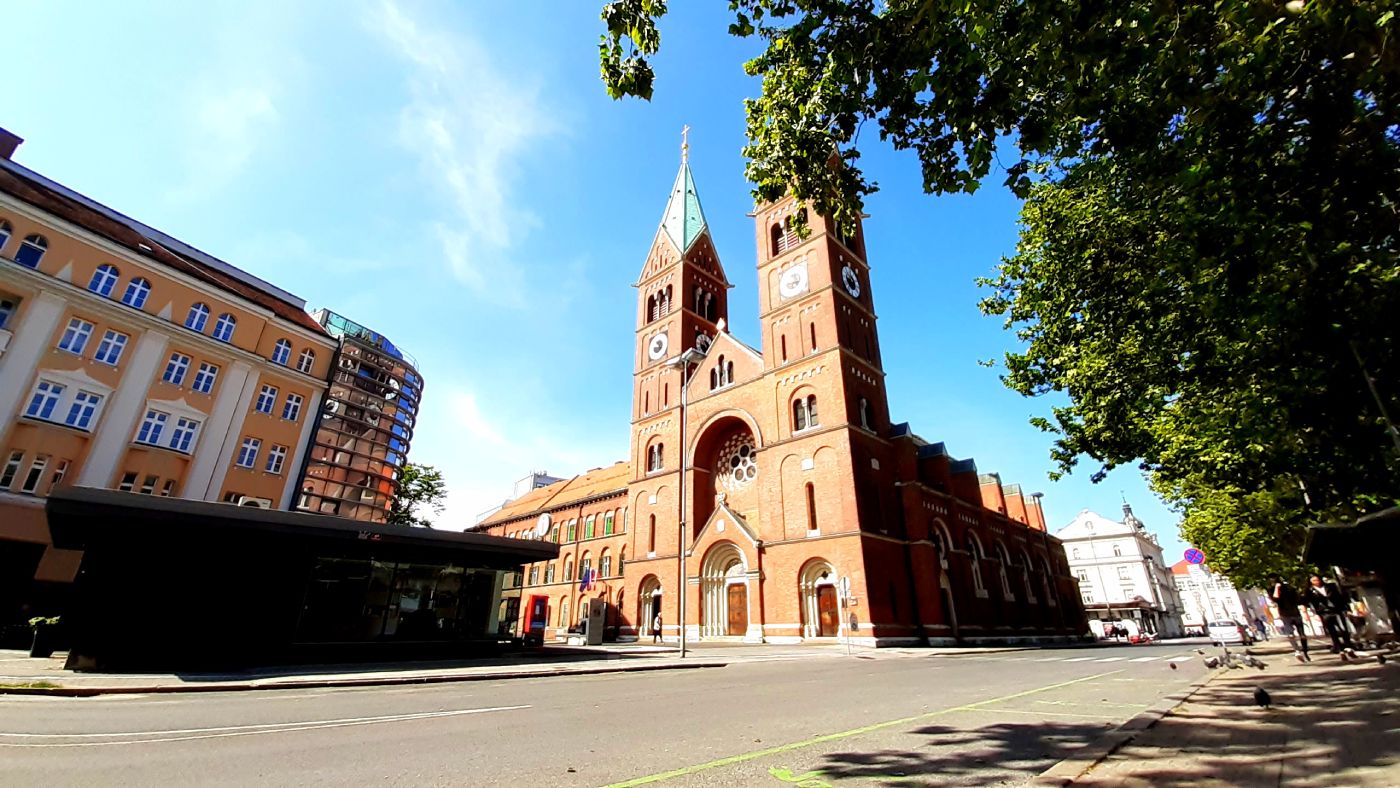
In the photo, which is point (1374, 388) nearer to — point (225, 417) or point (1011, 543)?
point (225, 417)

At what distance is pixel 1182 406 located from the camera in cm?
1347

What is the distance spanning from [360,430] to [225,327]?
36.2 m

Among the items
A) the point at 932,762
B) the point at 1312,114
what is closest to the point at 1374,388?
the point at 1312,114

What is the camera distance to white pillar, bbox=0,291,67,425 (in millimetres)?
19797

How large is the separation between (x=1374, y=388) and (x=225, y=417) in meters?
35.0

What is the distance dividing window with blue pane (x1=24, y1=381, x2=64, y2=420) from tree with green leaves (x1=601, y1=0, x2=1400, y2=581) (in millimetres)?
26907

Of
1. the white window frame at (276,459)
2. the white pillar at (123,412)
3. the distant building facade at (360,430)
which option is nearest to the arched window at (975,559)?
the white window frame at (276,459)

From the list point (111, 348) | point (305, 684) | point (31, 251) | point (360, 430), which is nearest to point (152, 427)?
point (111, 348)

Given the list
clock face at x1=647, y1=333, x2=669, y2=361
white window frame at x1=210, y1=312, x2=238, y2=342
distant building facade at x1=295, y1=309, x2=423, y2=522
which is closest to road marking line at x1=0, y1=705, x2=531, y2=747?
white window frame at x1=210, y1=312, x2=238, y2=342

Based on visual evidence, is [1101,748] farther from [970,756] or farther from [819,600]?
[819,600]

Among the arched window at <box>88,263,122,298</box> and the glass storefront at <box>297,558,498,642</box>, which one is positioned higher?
the arched window at <box>88,263,122,298</box>

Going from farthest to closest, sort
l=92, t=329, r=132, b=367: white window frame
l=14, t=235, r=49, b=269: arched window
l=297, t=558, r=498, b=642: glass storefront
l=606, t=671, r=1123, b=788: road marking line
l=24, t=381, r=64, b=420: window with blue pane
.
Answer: l=92, t=329, r=132, b=367: white window frame
l=14, t=235, r=49, b=269: arched window
l=24, t=381, r=64, b=420: window with blue pane
l=297, t=558, r=498, b=642: glass storefront
l=606, t=671, r=1123, b=788: road marking line

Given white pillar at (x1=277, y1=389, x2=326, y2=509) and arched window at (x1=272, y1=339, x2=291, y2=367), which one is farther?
arched window at (x1=272, y1=339, x2=291, y2=367)

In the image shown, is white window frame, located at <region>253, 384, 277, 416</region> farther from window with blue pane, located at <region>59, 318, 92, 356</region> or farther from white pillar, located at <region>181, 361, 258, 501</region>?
window with blue pane, located at <region>59, 318, 92, 356</region>
